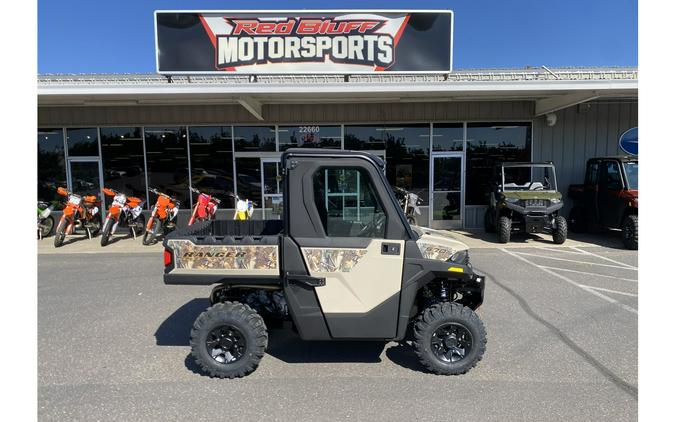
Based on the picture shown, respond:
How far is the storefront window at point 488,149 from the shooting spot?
451 inches

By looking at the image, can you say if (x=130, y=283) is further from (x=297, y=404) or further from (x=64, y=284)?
(x=297, y=404)

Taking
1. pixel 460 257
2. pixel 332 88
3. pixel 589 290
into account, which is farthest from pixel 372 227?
pixel 332 88

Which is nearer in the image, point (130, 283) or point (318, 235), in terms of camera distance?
point (318, 235)

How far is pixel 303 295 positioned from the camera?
127 inches

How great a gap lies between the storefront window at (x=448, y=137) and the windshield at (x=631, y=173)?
13.6 ft

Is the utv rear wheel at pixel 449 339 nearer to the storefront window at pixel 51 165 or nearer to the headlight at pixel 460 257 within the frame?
the headlight at pixel 460 257

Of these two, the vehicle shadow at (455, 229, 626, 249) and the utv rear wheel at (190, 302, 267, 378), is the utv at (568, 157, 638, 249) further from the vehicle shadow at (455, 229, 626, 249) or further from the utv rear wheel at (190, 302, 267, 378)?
the utv rear wheel at (190, 302, 267, 378)

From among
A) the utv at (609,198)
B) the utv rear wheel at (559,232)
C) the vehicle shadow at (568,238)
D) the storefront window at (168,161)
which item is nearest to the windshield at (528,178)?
the utv at (609,198)

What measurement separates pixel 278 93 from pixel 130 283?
5.13 meters

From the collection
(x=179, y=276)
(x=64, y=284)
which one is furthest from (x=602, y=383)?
(x=64, y=284)

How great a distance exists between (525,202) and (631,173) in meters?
2.67

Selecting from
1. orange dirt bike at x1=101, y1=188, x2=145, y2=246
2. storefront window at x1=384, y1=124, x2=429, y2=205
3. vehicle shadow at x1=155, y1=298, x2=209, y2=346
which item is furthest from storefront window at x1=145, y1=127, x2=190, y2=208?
vehicle shadow at x1=155, y1=298, x2=209, y2=346

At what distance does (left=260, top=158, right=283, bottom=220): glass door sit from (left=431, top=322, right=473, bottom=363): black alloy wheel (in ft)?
28.4

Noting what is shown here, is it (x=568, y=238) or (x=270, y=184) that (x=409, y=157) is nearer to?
(x=270, y=184)
